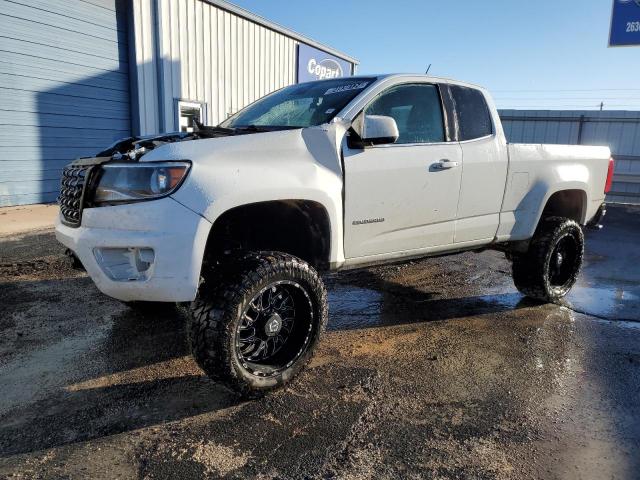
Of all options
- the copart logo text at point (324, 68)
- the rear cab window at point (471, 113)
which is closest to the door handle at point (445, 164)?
the rear cab window at point (471, 113)

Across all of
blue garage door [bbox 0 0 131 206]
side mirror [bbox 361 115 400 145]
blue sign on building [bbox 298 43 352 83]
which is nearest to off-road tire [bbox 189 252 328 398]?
side mirror [bbox 361 115 400 145]

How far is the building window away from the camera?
11.5 m

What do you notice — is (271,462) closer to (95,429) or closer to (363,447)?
(363,447)

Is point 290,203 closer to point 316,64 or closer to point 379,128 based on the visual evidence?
point 379,128

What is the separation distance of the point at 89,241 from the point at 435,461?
216 centimetres

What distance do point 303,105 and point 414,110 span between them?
Result: 35.7 inches

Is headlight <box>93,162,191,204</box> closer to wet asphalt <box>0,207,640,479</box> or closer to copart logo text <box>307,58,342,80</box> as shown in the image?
wet asphalt <box>0,207,640,479</box>

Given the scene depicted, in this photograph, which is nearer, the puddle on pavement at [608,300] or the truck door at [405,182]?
the truck door at [405,182]

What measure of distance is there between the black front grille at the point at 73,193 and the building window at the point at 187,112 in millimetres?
8565

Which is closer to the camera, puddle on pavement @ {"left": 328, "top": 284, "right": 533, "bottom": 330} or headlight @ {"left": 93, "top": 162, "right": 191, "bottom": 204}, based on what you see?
headlight @ {"left": 93, "top": 162, "right": 191, "bottom": 204}

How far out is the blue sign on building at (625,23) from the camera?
16.8 metres

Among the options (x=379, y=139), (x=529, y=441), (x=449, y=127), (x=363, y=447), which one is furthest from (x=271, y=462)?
(x=449, y=127)

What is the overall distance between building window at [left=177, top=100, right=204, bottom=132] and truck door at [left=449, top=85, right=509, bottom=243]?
8.31 meters

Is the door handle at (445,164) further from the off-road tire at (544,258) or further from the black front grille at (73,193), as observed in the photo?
the black front grille at (73,193)
